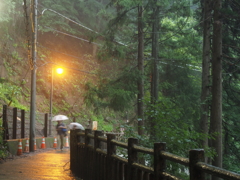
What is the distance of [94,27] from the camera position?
43.0m

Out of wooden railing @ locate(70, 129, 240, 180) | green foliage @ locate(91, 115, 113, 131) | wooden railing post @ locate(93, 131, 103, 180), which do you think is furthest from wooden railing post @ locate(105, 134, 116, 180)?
green foliage @ locate(91, 115, 113, 131)

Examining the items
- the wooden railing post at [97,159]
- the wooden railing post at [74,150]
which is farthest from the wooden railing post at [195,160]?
the wooden railing post at [74,150]

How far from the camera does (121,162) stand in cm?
625

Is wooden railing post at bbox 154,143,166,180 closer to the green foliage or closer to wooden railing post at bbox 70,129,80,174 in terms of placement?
wooden railing post at bbox 70,129,80,174

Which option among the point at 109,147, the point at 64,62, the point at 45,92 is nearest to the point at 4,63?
the point at 45,92

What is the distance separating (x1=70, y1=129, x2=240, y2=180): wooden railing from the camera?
376 centimetres

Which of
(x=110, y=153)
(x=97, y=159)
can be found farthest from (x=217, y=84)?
(x=110, y=153)

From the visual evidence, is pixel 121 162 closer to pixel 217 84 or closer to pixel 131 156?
pixel 131 156

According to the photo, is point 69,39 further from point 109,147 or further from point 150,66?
point 109,147

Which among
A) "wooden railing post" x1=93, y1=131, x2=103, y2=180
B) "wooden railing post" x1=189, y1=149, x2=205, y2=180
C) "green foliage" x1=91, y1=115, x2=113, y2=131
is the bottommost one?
"green foliage" x1=91, y1=115, x2=113, y2=131

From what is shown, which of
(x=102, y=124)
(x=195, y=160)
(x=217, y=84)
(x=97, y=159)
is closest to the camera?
(x=195, y=160)

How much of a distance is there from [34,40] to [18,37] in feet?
64.9

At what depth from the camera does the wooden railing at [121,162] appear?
3763 mm

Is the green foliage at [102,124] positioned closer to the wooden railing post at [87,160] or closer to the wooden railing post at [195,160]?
the wooden railing post at [87,160]
